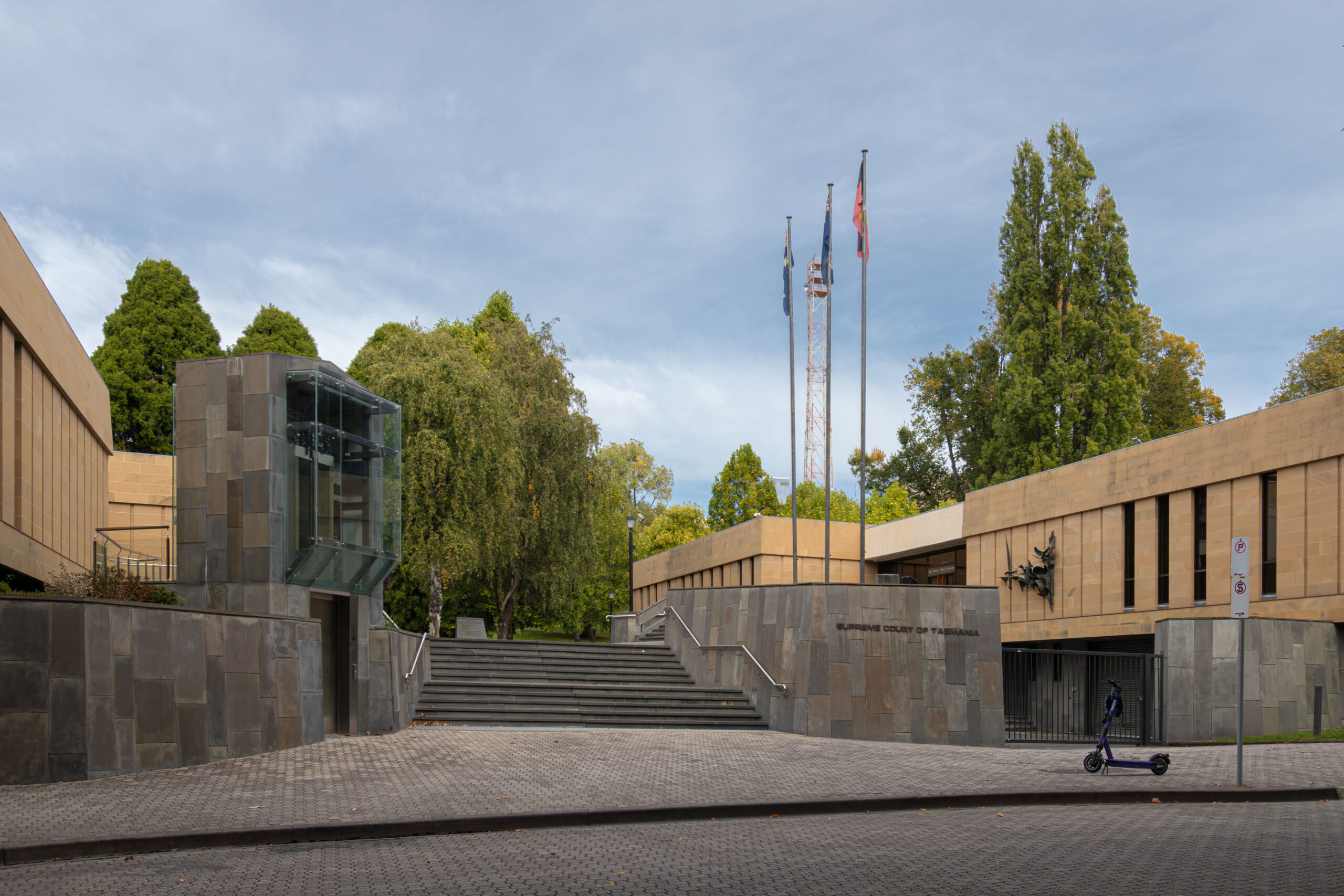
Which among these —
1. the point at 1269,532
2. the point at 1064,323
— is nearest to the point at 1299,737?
the point at 1269,532

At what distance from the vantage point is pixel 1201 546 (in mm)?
29578

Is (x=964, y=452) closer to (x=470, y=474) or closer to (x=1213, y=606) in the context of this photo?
(x=1213, y=606)

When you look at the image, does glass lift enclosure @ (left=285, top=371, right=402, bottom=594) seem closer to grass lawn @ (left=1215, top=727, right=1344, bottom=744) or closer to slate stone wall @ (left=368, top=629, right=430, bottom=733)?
slate stone wall @ (left=368, top=629, right=430, bottom=733)

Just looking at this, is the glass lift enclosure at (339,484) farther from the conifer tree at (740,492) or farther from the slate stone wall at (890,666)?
the conifer tree at (740,492)

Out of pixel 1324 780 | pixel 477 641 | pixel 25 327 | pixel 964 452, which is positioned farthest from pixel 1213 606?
pixel 964 452

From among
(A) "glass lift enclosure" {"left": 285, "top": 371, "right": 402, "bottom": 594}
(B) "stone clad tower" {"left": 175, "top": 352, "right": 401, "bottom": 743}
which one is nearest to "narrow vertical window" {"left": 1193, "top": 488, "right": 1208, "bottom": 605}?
(A) "glass lift enclosure" {"left": 285, "top": 371, "right": 402, "bottom": 594}

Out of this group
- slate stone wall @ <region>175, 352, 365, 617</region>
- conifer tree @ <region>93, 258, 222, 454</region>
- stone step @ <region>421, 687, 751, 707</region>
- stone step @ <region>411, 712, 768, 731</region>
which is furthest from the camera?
conifer tree @ <region>93, 258, 222, 454</region>

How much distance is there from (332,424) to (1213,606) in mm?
22397

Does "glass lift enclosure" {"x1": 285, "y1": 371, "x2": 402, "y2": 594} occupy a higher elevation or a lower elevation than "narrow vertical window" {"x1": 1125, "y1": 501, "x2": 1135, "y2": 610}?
higher

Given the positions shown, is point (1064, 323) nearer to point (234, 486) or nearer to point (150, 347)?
point (234, 486)

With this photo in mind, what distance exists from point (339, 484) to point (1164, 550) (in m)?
23.0

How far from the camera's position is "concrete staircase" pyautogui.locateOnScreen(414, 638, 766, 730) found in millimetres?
20406

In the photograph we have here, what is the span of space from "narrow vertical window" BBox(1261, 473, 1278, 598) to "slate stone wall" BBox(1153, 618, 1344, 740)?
234 centimetres

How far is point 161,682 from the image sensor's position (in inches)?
513
